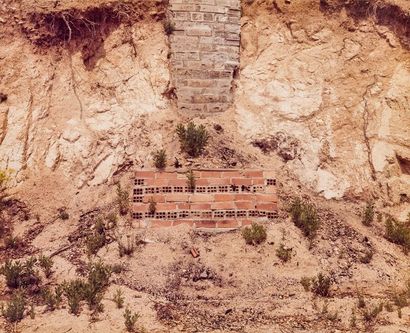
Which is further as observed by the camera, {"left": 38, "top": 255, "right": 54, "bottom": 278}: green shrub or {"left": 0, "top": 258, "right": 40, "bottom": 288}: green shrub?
{"left": 38, "top": 255, "right": 54, "bottom": 278}: green shrub

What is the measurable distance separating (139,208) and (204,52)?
2248 mm

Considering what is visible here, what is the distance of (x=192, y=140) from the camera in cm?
575

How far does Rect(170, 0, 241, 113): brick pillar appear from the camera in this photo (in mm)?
6465

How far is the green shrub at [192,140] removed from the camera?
5.75 metres

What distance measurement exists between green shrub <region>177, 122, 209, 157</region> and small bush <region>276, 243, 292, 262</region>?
1.34 metres

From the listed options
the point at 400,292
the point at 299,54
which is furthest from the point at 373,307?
the point at 299,54

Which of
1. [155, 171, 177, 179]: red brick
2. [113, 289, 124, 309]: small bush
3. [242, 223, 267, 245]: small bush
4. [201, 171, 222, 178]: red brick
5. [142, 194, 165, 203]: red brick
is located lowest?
[113, 289, 124, 309]: small bush

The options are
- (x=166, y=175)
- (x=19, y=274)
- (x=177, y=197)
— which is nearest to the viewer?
(x=19, y=274)

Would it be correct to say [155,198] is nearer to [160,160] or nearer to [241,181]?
[160,160]

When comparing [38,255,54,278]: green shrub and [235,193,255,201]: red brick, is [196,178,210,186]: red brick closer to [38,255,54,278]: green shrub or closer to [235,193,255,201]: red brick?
[235,193,255,201]: red brick

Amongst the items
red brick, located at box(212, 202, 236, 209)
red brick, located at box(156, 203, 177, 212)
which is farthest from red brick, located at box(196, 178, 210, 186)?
red brick, located at box(156, 203, 177, 212)

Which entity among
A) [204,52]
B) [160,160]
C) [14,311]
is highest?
[204,52]

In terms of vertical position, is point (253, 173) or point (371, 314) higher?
point (253, 173)

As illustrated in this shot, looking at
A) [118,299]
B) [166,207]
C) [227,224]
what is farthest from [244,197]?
[118,299]
